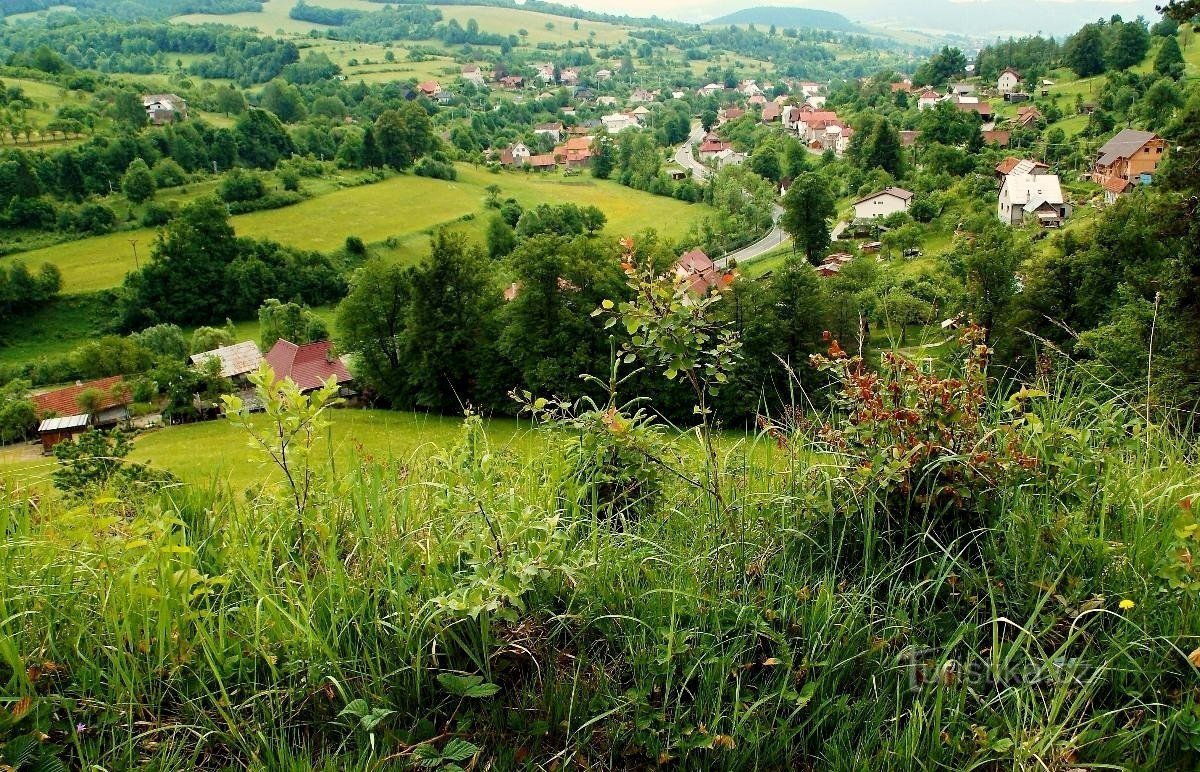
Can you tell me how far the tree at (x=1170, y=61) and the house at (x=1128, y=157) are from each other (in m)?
17.5

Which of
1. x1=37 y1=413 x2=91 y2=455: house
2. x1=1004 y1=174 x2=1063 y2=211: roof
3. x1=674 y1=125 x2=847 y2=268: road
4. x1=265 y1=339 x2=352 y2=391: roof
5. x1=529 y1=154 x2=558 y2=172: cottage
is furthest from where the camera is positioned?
x1=529 y1=154 x2=558 y2=172: cottage

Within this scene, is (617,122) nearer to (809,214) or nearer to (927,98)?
(927,98)

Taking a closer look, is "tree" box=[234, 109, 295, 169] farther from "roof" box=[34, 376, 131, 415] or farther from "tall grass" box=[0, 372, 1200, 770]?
"tall grass" box=[0, 372, 1200, 770]

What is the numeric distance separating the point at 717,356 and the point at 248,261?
53.1 m

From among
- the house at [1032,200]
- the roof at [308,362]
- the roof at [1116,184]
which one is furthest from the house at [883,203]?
the roof at [308,362]

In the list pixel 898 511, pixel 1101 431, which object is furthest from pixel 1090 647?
pixel 1101 431

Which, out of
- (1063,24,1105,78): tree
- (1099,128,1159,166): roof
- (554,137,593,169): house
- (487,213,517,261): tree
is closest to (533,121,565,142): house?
(554,137,593,169): house

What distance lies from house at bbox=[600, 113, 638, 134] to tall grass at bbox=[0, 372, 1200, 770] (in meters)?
121

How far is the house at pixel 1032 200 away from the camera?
161 feet

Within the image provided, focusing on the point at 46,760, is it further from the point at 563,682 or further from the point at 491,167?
the point at 491,167

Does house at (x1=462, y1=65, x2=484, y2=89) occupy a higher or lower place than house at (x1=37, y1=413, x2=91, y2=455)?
higher

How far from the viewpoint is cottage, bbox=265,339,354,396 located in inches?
1341

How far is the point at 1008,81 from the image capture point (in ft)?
292

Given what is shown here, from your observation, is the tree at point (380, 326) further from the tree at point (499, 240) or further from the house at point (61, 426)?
the tree at point (499, 240)
